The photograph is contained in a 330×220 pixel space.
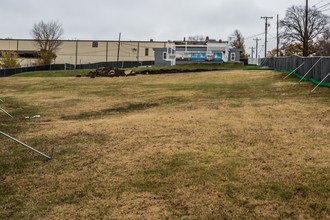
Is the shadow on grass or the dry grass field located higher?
the shadow on grass

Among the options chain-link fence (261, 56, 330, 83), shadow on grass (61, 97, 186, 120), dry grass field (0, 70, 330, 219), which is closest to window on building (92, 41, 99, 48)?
chain-link fence (261, 56, 330, 83)

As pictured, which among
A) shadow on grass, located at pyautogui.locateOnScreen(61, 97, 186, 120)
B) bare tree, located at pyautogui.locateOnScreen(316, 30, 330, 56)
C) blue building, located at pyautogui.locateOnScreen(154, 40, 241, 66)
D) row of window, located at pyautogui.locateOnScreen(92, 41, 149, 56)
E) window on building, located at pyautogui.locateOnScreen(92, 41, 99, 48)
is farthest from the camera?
row of window, located at pyautogui.locateOnScreen(92, 41, 149, 56)

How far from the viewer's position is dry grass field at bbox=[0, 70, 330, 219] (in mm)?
4926

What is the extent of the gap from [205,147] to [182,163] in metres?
0.98

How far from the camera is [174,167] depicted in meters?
6.35

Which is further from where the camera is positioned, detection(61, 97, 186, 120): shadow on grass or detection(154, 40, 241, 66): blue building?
detection(154, 40, 241, 66): blue building

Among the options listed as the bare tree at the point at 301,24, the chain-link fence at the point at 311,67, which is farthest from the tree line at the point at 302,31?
the chain-link fence at the point at 311,67

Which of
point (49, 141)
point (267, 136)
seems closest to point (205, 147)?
point (267, 136)

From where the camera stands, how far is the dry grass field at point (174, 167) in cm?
493

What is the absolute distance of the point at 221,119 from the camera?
392 inches

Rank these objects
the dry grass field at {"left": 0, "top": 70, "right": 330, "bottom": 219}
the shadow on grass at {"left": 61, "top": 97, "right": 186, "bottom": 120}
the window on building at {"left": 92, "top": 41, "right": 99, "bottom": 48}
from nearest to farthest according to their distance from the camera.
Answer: the dry grass field at {"left": 0, "top": 70, "right": 330, "bottom": 219}, the shadow on grass at {"left": 61, "top": 97, "right": 186, "bottom": 120}, the window on building at {"left": 92, "top": 41, "right": 99, "bottom": 48}

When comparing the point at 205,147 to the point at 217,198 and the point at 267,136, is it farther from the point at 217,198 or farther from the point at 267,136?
the point at 217,198

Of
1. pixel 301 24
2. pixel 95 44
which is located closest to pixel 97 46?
pixel 95 44

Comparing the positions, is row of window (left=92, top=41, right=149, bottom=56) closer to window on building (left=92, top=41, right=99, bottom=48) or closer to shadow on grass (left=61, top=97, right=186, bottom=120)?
window on building (left=92, top=41, right=99, bottom=48)
